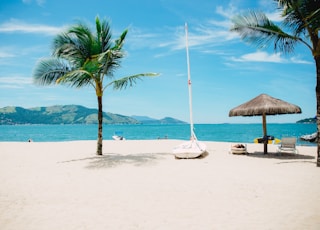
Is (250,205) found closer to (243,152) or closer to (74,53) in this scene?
(243,152)

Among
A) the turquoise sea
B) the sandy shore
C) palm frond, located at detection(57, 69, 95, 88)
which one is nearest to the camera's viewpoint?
the sandy shore

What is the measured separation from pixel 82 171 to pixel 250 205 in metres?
5.39

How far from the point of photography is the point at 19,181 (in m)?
6.64

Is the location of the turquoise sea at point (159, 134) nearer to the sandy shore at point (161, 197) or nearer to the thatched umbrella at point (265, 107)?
the thatched umbrella at point (265, 107)

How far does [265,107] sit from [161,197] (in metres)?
6.98

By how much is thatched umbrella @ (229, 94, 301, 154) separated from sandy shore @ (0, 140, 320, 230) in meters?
2.48

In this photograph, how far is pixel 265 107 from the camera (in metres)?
10.1

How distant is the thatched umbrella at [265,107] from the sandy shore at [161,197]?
97.8 inches

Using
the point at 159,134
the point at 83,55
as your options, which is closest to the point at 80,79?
the point at 83,55

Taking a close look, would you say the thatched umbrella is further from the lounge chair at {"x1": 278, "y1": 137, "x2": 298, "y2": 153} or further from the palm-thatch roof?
the lounge chair at {"x1": 278, "y1": 137, "x2": 298, "y2": 153}

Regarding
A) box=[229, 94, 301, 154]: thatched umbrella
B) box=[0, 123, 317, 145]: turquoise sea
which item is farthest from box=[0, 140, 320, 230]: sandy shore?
box=[0, 123, 317, 145]: turquoise sea

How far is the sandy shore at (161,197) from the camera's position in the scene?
149 inches

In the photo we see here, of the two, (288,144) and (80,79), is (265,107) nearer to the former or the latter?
(288,144)

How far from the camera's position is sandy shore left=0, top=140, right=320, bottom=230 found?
3793mm
